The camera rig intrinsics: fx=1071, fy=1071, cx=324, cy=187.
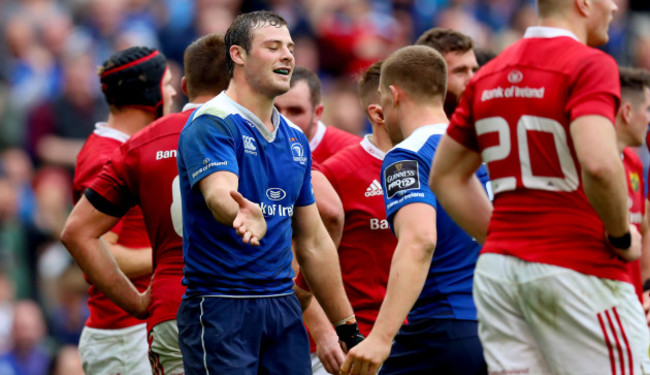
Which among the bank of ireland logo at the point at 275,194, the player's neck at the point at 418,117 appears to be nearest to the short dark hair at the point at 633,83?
the player's neck at the point at 418,117

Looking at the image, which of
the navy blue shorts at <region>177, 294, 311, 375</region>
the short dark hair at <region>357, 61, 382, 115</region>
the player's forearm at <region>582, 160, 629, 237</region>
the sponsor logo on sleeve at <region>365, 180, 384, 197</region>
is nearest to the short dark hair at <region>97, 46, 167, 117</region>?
the short dark hair at <region>357, 61, 382, 115</region>

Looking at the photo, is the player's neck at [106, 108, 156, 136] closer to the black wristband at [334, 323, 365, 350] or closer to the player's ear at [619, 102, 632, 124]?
the black wristband at [334, 323, 365, 350]

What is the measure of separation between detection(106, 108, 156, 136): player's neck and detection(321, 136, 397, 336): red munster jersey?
1429 mm

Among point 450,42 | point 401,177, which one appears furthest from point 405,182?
point 450,42

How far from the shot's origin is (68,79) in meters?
12.9

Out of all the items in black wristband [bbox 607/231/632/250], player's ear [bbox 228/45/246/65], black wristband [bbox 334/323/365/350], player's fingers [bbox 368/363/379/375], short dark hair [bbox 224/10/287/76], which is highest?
short dark hair [bbox 224/10/287/76]

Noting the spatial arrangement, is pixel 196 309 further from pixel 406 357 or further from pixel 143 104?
pixel 143 104

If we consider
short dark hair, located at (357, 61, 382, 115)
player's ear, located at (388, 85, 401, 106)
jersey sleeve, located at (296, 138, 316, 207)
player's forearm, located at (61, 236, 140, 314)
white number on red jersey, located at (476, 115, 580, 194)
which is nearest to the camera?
white number on red jersey, located at (476, 115, 580, 194)

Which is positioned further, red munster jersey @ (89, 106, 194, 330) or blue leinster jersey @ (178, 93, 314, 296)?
red munster jersey @ (89, 106, 194, 330)

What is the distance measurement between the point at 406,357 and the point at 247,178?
1242 mm

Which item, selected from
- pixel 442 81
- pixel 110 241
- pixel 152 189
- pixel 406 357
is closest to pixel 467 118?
pixel 442 81

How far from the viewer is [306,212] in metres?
5.59

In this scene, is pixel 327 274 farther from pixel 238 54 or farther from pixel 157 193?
pixel 238 54

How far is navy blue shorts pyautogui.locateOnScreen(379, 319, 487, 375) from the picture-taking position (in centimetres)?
529
